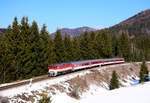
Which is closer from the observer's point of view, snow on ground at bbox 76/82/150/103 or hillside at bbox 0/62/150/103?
snow on ground at bbox 76/82/150/103

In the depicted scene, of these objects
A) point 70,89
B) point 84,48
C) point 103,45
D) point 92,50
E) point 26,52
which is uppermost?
point 103,45

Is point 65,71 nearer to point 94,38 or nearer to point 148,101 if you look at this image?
point 148,101

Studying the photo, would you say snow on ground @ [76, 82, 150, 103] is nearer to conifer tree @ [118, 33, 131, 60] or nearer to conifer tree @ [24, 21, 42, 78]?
conifer tree @ [24, 21, 42, 78]

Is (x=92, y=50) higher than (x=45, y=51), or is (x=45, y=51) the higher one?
(x=92, y=50)

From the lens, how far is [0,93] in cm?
2072

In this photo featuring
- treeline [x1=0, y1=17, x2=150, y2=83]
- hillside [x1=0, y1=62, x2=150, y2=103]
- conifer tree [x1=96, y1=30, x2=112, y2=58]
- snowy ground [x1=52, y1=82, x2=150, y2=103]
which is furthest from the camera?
conifer tree [x1=96, y1=30, x2=112, y2=58]

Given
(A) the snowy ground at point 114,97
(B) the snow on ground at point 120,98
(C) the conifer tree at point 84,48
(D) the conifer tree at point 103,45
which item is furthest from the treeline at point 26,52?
(D) the conifer tree at point 103,45

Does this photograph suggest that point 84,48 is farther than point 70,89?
Yes

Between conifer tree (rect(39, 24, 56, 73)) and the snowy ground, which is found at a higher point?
conifer tree (rect(39, 24, 56, 73))

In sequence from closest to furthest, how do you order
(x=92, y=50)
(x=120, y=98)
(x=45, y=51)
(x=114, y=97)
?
1. (x=120, y=98)
2. (x=114, y=97)
3. (x=45, y=51)
4. (x=92, y=50)

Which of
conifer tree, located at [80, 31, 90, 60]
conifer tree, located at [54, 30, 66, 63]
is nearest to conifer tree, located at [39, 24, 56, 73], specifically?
conifer tree, located at [54, 30, 66, 63]

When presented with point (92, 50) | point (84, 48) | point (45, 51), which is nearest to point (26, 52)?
point (45, 51)

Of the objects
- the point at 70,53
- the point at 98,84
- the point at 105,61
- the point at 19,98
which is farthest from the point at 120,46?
the point at 19,98

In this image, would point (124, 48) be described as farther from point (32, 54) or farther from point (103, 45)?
point (32, 54)
